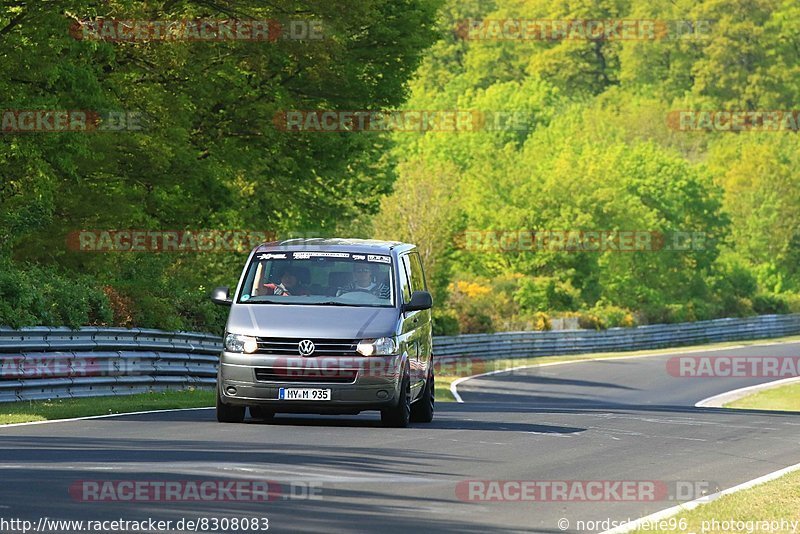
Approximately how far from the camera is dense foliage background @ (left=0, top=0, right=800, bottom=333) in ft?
88.0

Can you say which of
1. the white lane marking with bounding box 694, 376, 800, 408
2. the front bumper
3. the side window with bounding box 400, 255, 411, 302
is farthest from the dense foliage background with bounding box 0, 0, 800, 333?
the white lane marking with bounding box 694, 376, 800, 408

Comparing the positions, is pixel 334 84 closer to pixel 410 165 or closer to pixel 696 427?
pixel 696 427

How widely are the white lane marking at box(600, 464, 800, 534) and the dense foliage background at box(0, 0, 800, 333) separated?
10833 mm

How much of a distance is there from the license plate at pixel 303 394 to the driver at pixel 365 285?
1.34m

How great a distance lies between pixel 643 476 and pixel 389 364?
4.17 metres

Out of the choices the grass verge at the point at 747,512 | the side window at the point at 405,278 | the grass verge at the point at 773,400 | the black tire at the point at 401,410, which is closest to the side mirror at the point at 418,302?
the side window at the point at 405,278

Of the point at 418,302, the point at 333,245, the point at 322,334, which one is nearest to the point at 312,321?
the point at 322,334

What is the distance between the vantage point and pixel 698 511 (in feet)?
36.1

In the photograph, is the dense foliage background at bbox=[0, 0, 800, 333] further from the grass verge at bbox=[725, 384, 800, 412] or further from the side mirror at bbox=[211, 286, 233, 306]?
the grass verge at bbox=[725, 384, 800, 412]

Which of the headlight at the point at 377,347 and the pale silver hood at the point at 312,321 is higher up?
the pale silver hood at the point at 312,321

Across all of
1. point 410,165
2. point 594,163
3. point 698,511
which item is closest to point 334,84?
point 698,511

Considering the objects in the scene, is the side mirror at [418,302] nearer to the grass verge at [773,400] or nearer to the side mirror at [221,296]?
the side mirror at [221,296]

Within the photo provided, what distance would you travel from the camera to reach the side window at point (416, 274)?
19031mm

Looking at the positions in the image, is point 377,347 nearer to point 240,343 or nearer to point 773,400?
point 240,343
